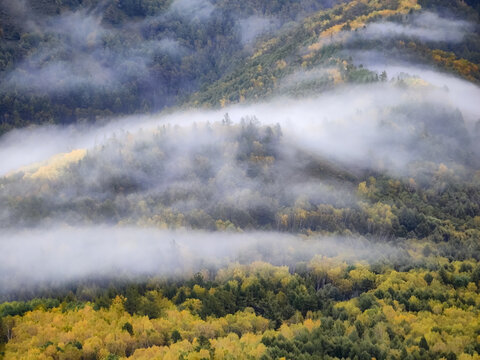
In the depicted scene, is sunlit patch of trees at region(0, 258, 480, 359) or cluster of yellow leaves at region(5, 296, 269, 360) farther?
cluster of yellow leaves at region(5, 296, 269, 360)

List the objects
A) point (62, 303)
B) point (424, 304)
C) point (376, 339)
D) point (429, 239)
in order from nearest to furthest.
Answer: point (376, 339), point (424, 304), point (62, 303), point (429, 239)

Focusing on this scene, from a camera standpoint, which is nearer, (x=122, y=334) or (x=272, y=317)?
(x=122, y=334)

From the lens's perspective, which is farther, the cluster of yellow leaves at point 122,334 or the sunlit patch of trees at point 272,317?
the cluster of yellow leaves at point 122,334

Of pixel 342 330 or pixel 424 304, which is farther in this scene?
pixel 424 304

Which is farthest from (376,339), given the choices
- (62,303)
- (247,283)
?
(62,303)

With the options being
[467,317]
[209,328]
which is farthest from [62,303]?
[467,317]

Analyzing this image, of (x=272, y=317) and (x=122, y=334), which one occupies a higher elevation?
(x=272, y=317)

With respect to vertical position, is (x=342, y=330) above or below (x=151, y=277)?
below

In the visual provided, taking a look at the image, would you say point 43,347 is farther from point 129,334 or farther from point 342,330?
point 342,330

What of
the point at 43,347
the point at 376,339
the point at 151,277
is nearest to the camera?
the point at 376,339
